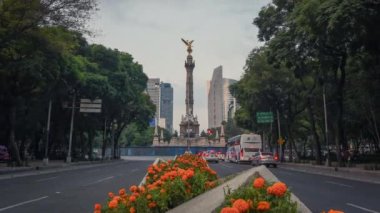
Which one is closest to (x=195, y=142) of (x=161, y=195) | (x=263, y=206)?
(x=161, y=195)

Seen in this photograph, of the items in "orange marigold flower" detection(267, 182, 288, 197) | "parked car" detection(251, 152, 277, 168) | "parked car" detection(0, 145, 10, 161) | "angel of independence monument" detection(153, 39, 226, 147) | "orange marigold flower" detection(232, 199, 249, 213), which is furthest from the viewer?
"angel of independence monument" detection(153, 39, 226, 147)

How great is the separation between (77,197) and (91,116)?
125ft

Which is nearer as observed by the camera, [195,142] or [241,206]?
[241,206]

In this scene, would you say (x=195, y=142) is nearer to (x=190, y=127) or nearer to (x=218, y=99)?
(x=190, y=127)

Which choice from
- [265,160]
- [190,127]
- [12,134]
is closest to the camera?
[12,134]

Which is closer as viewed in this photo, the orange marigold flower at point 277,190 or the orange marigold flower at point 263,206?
the orange marigold flower at point 263,206

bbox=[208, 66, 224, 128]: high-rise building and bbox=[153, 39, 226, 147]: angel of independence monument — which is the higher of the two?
bbox=[208, 66, 224, 128]: high-rise building

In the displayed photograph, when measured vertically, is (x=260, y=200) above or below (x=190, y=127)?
below

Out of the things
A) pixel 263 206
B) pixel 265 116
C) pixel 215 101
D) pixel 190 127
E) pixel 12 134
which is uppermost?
pixel 215 101


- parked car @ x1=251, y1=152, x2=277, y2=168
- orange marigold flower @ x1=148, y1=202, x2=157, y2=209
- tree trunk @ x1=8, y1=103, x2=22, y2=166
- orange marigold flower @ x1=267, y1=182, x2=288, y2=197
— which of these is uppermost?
tree trunk @ x1=8, y1=103, x2=22, y2=166

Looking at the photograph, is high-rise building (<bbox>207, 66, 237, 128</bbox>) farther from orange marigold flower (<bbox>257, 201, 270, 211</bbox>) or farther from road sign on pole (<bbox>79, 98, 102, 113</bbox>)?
orange marigold flower (<bbox>257, 201, 270, 211</bbox>)

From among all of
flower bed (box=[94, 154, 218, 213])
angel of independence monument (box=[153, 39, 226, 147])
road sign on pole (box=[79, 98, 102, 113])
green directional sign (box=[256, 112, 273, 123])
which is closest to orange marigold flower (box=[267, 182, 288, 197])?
flower bed (box=[94, 154, 218, 213])

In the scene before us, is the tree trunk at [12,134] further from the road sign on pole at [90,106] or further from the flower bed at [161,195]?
the flower bed at [161,195]


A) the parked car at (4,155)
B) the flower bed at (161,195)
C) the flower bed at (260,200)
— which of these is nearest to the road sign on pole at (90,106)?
the parked car at (4,155)
